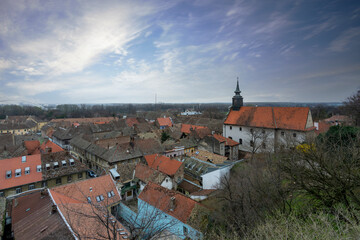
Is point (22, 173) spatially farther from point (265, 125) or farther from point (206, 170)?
point (265, 125)

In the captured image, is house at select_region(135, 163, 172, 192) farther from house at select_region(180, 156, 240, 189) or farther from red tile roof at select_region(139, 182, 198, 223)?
red tile roof at select_region(139, 182, 198, 223)

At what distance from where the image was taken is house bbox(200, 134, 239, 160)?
3275 centimetres

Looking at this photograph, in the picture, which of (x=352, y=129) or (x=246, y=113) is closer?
(x=352, y=129)

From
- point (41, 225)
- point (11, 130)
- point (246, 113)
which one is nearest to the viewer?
point (41, 225)

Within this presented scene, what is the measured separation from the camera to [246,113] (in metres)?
37.7

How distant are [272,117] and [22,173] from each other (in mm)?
38521

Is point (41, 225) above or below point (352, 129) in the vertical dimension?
below

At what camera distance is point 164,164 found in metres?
26.5

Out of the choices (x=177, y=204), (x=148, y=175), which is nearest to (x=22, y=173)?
(x=148, y=175)

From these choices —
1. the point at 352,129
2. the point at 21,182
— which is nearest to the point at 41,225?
the point at 21,182

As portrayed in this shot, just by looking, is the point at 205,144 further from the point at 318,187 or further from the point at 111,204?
the point at 318,187

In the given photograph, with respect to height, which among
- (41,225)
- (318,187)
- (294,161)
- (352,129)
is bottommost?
(41,225)

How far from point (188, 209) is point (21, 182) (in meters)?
21.3

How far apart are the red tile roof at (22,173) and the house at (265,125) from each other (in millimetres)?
29812
